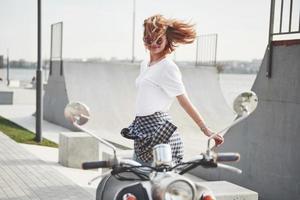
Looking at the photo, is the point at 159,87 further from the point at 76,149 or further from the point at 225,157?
the point at 76,149

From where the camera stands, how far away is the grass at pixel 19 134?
10802 millimetres

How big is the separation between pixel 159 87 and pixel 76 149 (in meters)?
6.06

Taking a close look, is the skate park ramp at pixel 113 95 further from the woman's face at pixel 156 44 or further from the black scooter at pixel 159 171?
the black scooter at pixel 159 171

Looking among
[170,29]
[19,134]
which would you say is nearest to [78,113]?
[170,29]

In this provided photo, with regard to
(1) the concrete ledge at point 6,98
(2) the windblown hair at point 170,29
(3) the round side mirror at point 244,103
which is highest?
(2) the windblown hair at point 170,29

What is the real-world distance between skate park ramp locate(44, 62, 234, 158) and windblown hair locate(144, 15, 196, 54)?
1086 cm

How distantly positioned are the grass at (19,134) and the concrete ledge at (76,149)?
2.16 m

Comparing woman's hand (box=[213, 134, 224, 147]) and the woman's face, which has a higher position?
the woman's face

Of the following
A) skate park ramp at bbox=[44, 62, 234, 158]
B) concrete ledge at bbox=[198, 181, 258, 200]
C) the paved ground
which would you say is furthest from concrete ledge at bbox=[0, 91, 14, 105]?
concrete ledge at bbox=[198, 181, 258, 200]

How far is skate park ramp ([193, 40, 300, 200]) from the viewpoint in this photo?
5906 mm

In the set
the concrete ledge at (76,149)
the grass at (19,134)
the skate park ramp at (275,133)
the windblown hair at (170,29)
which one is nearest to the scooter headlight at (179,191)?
the windblown hair at (170,29)

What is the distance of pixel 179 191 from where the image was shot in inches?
71.3

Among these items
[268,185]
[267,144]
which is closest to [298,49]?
[267,144]

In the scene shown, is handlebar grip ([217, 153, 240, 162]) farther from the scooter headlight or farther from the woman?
the scooter headlight
